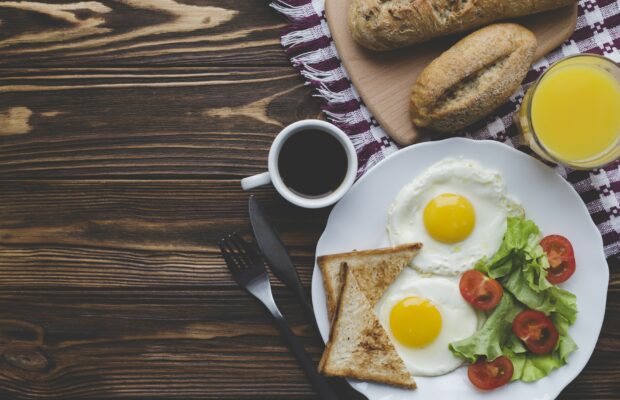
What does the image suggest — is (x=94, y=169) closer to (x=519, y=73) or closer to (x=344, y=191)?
(x=344, y=191)

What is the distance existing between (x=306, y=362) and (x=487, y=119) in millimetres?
1111

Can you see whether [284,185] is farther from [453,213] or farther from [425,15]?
[425,15]

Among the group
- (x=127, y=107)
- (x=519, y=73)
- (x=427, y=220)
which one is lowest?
(x=427, y=220)

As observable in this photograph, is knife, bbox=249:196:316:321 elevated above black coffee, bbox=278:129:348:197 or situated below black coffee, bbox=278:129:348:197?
below

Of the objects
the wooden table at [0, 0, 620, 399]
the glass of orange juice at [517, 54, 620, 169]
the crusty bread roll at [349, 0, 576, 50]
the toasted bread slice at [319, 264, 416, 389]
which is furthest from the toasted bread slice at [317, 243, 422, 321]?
the crusty bread roll at [349, 0, 576, 50]

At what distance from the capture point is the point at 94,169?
225 cm

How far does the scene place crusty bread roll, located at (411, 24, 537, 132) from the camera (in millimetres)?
1965

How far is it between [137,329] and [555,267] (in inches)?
61.7

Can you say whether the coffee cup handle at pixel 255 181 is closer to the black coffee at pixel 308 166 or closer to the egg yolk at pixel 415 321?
the black coffee at pixel 308 166

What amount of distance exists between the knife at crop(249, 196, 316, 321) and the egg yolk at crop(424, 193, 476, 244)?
20.5 inches

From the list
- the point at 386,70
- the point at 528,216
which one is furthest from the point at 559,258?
the point at 386,70

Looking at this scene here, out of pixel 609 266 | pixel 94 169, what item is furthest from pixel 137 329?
pixel 609 266

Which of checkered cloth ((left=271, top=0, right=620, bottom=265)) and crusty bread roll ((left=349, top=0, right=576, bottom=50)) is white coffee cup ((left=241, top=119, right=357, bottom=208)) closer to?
checkered cloth ((left=271, top=0, right=620, bottom=265))

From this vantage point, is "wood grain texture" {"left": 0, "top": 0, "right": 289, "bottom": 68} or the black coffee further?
"wood grain texture" {"left": 0, "top": 0, "right": 289, "bottom": 68}
